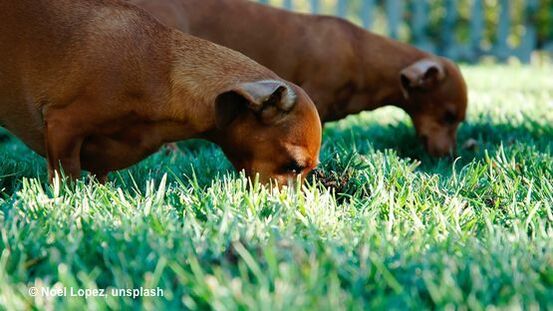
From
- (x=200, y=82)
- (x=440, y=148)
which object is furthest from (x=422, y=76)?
(x=200, y=82)

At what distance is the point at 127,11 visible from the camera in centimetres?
347

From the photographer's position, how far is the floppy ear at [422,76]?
17.3 feet

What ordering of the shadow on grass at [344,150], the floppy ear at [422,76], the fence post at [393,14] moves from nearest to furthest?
the shadow on grass at [344,150], the floppy ear at [422,76], the fence post at [393,14]

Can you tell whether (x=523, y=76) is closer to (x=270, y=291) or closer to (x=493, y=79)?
(x=493, y=79)

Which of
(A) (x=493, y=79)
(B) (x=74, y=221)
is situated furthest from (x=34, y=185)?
(A) (x=493, y=79)

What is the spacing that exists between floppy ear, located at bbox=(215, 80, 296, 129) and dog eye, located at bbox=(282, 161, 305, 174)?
0.21 m

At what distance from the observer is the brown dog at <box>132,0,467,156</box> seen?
5.13 meters

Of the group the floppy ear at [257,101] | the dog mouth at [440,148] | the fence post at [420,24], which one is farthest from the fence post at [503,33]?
the floppy ear at [257,101]

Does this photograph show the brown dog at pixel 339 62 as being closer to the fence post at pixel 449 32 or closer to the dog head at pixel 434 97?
the dog head at pixel 434 97

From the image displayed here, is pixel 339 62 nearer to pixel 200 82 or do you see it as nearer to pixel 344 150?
pixel 344 150

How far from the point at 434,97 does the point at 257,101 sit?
257 centimetres

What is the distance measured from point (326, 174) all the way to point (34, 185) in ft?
4.35

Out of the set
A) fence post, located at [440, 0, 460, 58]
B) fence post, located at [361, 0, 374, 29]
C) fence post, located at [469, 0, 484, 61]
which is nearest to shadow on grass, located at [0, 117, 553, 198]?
fence post, located at [361, 0, 374, 29]

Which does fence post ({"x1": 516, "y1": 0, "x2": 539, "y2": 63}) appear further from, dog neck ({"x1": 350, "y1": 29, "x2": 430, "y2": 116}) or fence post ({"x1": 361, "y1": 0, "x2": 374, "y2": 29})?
dog neck ({"x1": 350, "y1": 29, "x2": 430, "y2": 116})
